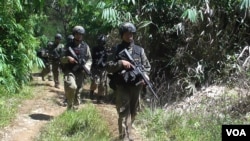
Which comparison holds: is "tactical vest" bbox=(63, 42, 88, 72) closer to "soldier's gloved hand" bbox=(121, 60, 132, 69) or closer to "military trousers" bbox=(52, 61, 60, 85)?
"soldier's gloved hand" bbox=(121, 60, 132, 69)

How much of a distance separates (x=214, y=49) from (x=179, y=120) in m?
2.87

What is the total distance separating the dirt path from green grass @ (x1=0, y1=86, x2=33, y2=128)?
12 cm

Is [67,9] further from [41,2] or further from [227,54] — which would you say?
[41,2]

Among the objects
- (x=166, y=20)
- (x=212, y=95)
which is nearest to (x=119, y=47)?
(x=212, y=95)

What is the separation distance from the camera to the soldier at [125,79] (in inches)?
258

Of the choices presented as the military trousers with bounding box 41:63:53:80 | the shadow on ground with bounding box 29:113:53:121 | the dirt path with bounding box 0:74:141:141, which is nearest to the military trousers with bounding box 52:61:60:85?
the military trousers with bounding box 41:63:53:80

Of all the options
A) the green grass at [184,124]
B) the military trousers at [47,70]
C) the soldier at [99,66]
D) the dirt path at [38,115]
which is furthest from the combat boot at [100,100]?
the military trousers at [47,70]

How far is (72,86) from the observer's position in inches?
347

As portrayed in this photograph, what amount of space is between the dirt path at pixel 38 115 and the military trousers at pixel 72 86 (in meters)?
0.57

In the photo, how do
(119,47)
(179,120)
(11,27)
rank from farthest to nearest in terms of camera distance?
(11,27) < (179,120) < (119,47)

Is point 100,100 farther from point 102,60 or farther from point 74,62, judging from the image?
point 74,62

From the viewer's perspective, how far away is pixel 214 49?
9.77 m

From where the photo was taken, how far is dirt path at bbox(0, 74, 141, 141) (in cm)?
767

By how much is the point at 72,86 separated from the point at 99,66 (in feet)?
9.31
